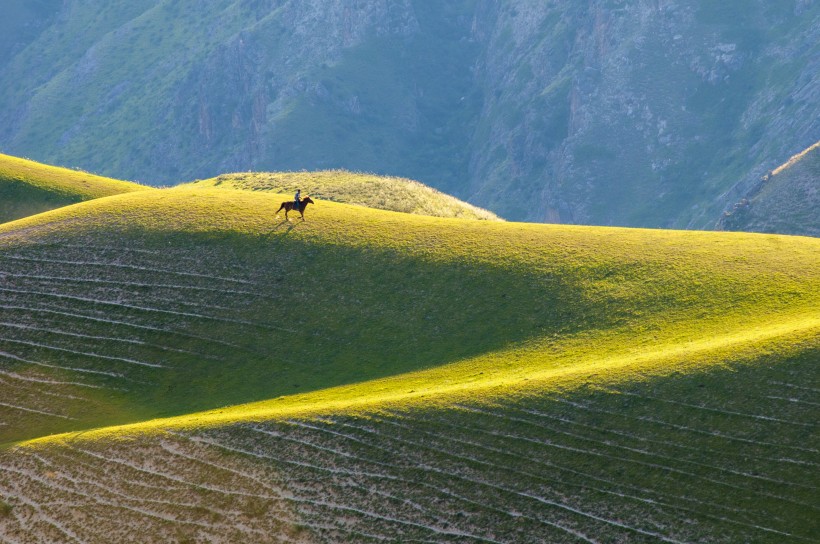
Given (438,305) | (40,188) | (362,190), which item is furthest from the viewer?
(362,190)

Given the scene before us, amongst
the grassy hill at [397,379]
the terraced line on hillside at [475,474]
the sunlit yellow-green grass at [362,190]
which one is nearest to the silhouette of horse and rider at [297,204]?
the grassy hill at [397,379]

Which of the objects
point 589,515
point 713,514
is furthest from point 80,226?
point 713,514

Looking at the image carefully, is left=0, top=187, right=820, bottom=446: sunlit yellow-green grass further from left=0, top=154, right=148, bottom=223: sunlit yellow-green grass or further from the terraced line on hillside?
left=0, top=154, right=148, bottom=223: sunlit yellow-green grass

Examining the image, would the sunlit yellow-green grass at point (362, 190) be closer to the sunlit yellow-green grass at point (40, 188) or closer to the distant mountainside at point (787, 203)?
the sunlit yellow-green grass at point (40, 188)

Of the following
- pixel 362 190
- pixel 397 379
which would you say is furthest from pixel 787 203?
pixel 397 379

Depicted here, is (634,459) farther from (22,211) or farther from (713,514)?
(22,211)

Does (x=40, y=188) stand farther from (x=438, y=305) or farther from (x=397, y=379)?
(x=397, y=379)
